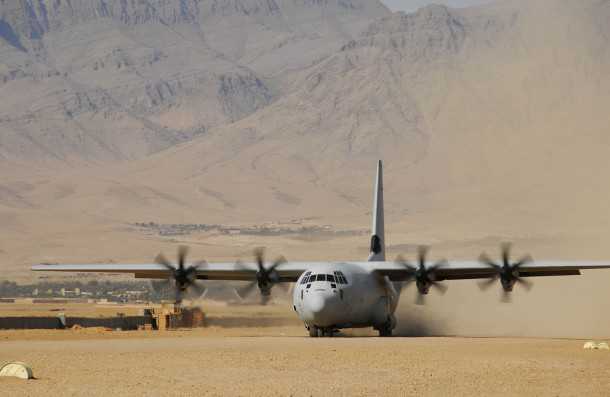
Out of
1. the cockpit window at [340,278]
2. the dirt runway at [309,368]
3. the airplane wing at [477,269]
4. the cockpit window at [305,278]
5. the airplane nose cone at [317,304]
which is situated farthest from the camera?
the airplane wing at [477,269]

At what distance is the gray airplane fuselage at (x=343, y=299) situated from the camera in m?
50.2

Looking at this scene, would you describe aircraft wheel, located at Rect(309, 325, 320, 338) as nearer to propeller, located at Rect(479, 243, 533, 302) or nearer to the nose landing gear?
the nose landing gear

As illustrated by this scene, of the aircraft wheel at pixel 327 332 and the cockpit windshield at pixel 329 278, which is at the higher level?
the cockpit windshield at pixel 329 278

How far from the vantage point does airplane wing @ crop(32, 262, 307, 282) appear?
56.6 m

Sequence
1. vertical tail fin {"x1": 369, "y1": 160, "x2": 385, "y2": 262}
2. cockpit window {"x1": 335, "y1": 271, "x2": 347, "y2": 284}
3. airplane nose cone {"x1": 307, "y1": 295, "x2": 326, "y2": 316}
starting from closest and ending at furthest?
airplane nose cone {"x1": 307, "y1": 295, "x2": 326, "y2": 316} < cockpit window {"x1": 335, "y1": 271, "x2": 347, "y2": 284} < vertical tail fin {"x1": 369, "y1": 160, "x2": 385, "y2": 262}

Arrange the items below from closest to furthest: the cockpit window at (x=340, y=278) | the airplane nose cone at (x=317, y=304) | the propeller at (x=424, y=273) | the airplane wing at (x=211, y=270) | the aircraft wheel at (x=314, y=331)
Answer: the airplane nose cone at (x=317, y=304)
the cockpit window at (x=340, y=278)
the aircraft wheel at (x=314, y=331)
the propeller at (x=424, y=273)
the airplane wing at (x=211, y=270)

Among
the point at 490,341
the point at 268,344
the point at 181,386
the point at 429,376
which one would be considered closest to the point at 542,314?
the point at 490,341

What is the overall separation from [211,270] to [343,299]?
8.77 metres

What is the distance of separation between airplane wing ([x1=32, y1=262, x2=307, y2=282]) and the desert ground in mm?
8031

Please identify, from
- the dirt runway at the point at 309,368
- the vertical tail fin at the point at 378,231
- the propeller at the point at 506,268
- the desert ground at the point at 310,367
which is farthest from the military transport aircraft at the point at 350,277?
the dirt runway at the point at 309,368

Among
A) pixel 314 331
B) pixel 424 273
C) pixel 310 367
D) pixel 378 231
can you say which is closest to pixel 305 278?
pixel 314 331

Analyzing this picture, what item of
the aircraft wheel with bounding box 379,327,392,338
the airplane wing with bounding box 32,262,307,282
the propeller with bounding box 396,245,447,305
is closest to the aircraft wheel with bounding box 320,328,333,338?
the airplane wing with bounding box 32,262,307,282

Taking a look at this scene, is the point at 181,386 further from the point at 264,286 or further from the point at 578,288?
the point at 578,288

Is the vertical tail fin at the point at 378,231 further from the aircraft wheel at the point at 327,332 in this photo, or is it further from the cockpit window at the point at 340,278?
the cockpit window at the point at 340,278
